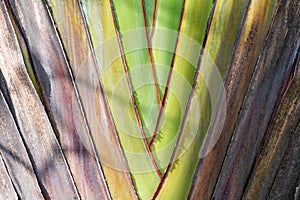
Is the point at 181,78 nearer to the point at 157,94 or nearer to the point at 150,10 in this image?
the point at 157,94

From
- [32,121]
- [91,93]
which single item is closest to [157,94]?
[91,93]

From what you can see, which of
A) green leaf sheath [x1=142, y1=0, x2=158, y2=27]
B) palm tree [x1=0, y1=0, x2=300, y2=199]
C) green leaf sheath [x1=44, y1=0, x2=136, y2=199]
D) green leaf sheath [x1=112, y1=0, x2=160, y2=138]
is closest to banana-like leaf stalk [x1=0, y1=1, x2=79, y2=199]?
palm tree [x1=0, y1=0, x2=300, y2=199]

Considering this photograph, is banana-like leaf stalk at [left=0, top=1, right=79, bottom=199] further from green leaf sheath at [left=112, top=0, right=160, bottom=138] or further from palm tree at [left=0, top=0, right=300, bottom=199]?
A: green leaf sheath at [left=112, top=0, right=160, bottom=138]

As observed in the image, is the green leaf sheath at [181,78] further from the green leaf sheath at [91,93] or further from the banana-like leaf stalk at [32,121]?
the banana-like leaf stalk at [32,121]

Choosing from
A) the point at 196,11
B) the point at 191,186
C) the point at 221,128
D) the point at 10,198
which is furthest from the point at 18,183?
the point at 196,11

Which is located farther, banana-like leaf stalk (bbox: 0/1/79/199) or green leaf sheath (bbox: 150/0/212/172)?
banana-like leaf stalk (bbox: 0/1/79/199)

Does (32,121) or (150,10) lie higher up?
(150,10)
